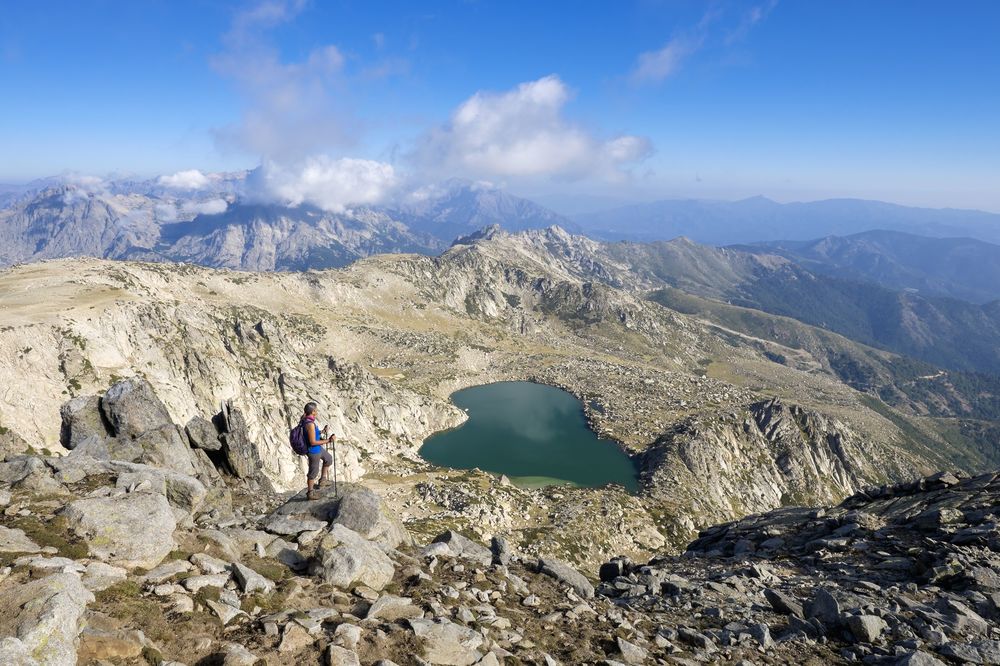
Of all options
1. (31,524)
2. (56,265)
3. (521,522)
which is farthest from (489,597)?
(56,265)

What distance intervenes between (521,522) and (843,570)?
59.9m

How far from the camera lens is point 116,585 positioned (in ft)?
39.2

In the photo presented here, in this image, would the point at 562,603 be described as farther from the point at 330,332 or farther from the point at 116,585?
the point at 330,332

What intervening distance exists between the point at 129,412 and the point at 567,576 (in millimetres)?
29538

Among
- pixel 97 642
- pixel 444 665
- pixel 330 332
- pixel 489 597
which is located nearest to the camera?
pixel 97 642

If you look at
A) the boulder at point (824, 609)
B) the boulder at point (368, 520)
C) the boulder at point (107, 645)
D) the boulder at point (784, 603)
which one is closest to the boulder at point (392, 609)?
the boulder at point (368, 520)

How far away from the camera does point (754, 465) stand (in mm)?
131125

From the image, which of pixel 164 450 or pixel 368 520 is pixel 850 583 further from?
pixel 164 450

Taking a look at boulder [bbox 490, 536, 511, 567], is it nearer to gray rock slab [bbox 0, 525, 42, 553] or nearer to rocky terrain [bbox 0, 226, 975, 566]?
gray rock slab [bbox 0, 525, 42, 553]

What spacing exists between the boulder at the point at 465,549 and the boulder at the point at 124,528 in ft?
34.9

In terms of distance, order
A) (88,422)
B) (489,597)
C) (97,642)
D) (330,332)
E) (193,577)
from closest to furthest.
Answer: (97,642)
(193,577)
(489,597)
(88,422)
(330,332)

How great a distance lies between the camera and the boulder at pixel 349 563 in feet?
49.2

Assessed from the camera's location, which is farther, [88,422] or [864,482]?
[864,482]

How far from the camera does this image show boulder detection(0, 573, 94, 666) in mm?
8766
